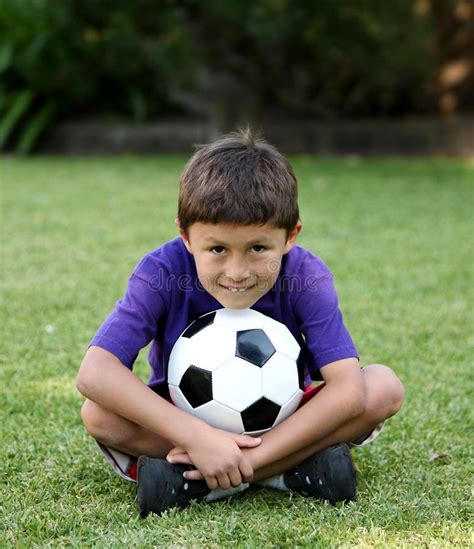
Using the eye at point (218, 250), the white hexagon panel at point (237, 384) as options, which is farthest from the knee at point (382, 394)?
the eye at point (218, 250)

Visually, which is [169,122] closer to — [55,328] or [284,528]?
[55,328]

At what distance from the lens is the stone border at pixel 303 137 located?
10.4m

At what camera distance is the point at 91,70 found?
10.9 meters

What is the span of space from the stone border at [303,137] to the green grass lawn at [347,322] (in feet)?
6.31

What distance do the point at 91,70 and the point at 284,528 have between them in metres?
9.44

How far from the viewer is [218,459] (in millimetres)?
2252

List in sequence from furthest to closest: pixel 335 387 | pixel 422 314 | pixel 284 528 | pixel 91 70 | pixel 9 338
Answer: pixel 91 70 < pixel 422 314 < pixel 9 338 < pixel 335 387 < pixel 284 528

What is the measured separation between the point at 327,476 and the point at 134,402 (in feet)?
1.79

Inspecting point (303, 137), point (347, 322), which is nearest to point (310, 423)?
point (347, 322)

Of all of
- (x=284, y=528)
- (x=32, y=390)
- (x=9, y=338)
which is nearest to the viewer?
A: (x=284, y=528)

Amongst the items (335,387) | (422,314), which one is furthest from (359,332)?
(335,387)

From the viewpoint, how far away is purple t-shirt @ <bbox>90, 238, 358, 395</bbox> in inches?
94.5

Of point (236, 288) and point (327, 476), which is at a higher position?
point (236, 288)

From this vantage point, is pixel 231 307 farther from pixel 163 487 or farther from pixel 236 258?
pixel 163 487
